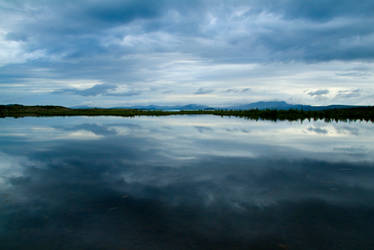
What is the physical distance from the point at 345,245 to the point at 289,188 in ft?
10.7

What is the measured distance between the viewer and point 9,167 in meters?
11.1

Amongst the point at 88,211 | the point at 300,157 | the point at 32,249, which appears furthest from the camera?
the point at 300,157

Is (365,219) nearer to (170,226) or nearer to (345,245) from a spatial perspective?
(345,245)

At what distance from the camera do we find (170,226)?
5672 mm

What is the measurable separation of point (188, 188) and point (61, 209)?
3.61 metres

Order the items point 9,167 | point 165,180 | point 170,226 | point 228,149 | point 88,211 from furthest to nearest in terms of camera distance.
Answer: point 228,149 < point 9,167 < point 165,180 < point 88,211 < point 170,226

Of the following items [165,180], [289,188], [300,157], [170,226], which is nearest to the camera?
[170,226]

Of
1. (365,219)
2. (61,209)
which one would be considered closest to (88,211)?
(61,209)

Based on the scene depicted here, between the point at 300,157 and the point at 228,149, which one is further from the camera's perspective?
the point at 228,149

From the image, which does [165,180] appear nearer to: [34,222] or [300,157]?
[34,222]

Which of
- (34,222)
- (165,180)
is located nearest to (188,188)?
(165,180)

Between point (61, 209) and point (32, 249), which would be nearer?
point (32, 249)

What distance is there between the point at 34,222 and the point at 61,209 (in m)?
0.75

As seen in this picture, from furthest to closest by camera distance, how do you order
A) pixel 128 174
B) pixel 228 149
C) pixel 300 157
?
pixel 228 149
pixel 300 157
pixel 128 174
